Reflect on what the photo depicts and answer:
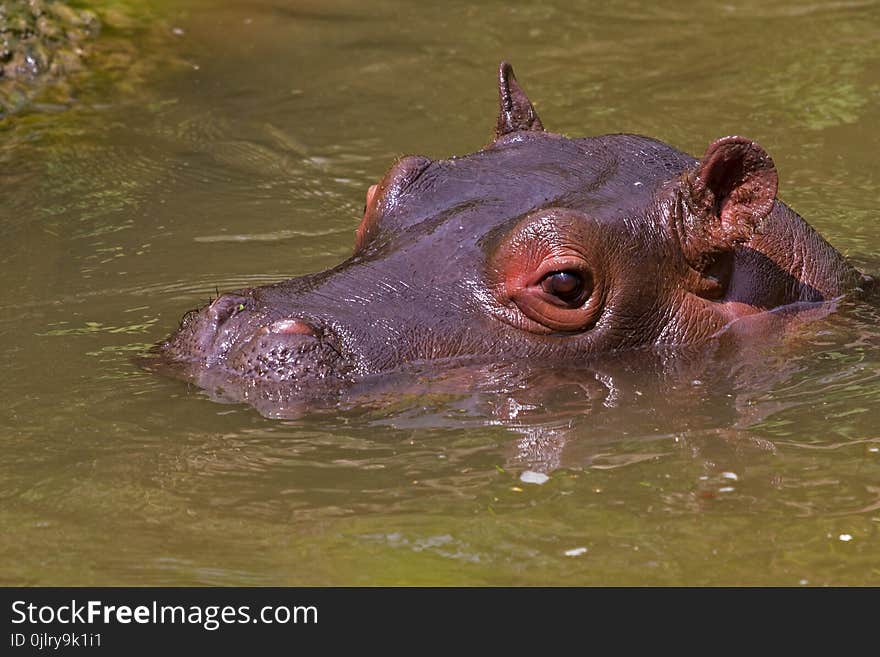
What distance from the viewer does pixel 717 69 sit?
43.1 ft

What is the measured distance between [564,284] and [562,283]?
0.01 metres

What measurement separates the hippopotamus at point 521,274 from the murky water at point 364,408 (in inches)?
7.5

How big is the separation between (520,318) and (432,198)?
75cm

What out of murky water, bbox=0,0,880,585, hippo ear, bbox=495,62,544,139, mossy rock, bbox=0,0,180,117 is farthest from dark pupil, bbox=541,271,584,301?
mossy rock, bbox=0,0,180,117

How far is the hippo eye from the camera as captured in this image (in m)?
6.70

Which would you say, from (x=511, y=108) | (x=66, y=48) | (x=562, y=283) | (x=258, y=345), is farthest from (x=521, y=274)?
(x=66, y=48)

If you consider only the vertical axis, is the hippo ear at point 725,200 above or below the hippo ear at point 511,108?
below

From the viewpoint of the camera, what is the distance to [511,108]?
8.02 metres

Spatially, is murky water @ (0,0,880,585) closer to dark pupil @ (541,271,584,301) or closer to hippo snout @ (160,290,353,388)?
hippo snout @ (160,290,353,388)

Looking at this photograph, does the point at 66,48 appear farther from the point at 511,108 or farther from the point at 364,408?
the point at 364,408

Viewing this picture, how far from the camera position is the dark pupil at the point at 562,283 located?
6699 mm

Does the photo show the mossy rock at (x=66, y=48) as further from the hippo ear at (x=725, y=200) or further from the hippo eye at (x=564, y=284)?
the hippo ear at (x=725, y=200)

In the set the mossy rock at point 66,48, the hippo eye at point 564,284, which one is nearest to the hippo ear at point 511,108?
the hippo eye at point 564,284
